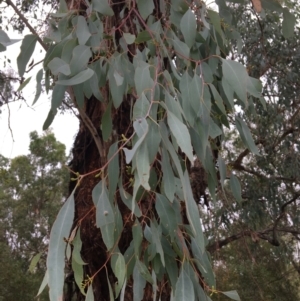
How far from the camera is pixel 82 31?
1176mm

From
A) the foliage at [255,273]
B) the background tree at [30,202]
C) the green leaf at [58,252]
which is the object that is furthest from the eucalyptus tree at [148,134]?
the background tree at [30,202]

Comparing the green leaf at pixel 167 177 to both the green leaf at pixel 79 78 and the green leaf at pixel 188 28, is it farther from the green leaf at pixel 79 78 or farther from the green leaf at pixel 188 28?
the green leaf at pixel 188 28

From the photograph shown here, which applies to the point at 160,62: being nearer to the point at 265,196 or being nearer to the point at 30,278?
the point at 265,196

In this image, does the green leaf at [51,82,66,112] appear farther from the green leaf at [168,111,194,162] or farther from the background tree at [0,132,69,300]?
the background tree at [0,132,69,300]

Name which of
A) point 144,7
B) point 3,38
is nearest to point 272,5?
point 144,7

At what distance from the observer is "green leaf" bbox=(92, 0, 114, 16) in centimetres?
122

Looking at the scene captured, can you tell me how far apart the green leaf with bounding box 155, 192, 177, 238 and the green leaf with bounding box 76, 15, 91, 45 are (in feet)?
1.37

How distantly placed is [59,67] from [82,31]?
188 millimetres

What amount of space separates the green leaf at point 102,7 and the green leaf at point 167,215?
50 cm

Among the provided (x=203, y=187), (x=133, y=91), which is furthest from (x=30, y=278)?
(x=133, y=91)

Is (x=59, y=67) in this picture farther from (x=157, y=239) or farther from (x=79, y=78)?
(x=157, y=239)

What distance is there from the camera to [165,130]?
953 millimetres

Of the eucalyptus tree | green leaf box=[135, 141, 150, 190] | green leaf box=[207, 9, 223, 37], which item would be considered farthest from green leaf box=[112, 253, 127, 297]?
green leaf box=[207, 9, 223, 37]

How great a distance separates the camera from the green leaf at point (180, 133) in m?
0.85
